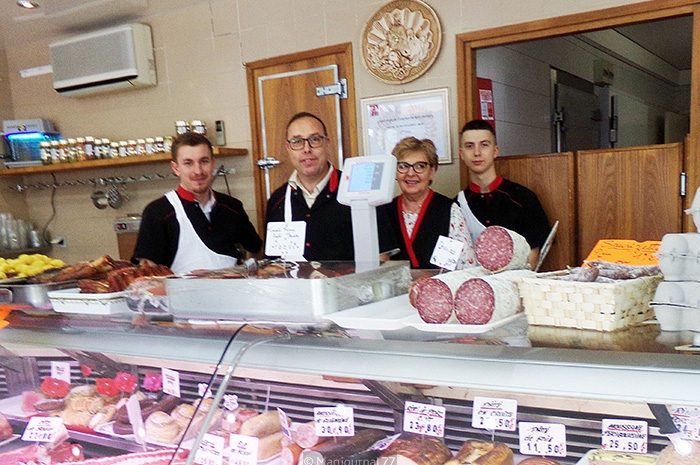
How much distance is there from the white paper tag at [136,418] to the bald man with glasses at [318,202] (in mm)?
1067

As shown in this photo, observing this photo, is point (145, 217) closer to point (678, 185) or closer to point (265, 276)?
point (265, 276)

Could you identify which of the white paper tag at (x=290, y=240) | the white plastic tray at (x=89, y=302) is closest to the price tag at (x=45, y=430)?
the white plastic tray at (x=89, y=302)

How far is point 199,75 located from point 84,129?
1.40 metres

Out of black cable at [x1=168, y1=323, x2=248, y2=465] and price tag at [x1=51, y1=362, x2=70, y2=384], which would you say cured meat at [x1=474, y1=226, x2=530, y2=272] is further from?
price tag at [x1=51, y1=362, x2=70, y2=384]

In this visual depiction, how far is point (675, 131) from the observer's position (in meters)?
8.82

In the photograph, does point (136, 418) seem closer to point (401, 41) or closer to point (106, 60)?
point (401, 41)

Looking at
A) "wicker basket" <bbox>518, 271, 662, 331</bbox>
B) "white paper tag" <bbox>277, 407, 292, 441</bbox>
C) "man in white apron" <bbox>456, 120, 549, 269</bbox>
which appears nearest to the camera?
"wicker basket" <bbox>518, 271, 662, 331</bbox>

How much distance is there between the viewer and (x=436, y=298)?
45.5 inches

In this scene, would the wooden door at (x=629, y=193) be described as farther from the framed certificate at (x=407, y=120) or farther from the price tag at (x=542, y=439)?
the price tag at (x=542, y=439)

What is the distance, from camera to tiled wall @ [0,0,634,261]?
3.80 metres

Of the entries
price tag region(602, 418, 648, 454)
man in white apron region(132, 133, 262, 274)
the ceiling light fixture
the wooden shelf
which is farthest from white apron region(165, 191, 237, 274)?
the ceiling light fixture

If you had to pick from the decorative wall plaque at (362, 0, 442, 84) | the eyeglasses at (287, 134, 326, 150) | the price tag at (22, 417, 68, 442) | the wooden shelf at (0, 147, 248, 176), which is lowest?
the price tag at (22, 417, 68, 442)

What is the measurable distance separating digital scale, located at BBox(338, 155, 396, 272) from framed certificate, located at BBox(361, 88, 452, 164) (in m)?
2.40

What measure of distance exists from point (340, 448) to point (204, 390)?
15.3 inches
